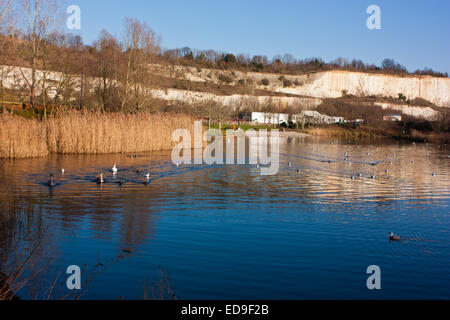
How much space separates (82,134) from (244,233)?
17.5m

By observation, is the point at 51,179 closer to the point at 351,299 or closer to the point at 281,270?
the point at 281,270

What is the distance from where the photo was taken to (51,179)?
15.4m

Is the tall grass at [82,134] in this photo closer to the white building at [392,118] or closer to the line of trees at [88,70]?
the line of trees at [88,70]

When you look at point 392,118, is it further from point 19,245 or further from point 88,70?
point 19,245

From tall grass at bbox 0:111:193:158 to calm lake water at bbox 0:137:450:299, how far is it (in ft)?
10.4

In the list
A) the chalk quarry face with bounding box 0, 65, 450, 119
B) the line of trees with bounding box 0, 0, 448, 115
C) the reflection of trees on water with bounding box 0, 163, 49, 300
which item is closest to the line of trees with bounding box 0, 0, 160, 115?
the line of trees with bounding box 0, 0, 448, 115

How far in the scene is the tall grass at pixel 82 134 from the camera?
21203mm

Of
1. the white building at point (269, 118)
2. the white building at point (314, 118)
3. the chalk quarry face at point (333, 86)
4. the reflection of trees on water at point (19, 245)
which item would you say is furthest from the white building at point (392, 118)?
the reflection of trees on water at point (19, 245)

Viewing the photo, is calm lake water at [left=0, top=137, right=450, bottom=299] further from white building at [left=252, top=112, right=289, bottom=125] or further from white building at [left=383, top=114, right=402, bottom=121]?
white building at [left=383, top=114, right=402, bottom=121]

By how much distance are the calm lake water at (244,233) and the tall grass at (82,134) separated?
3.18 metres

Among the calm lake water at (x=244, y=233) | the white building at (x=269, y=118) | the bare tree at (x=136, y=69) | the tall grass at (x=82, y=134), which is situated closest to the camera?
the calm lake water at (x=244, y=233)

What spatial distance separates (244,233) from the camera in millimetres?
10438
